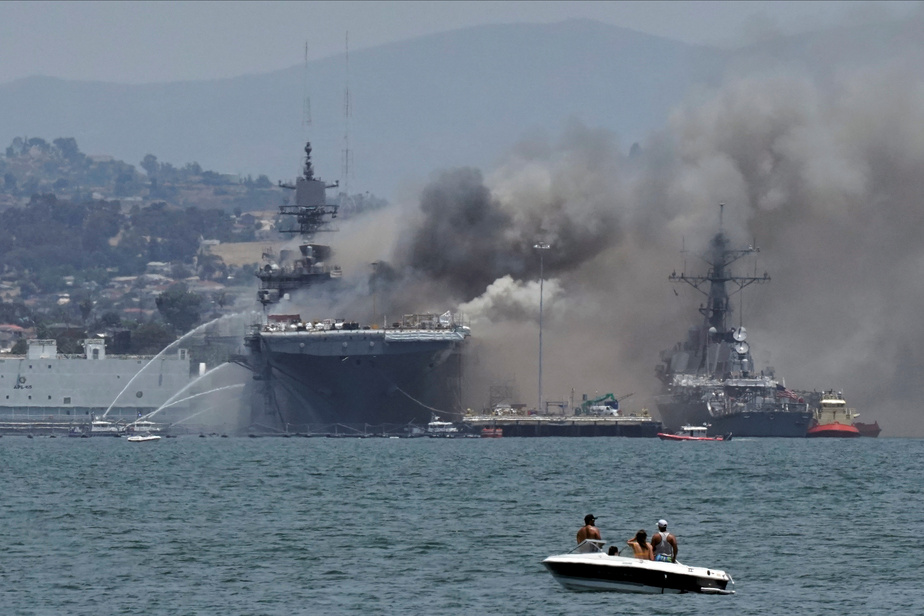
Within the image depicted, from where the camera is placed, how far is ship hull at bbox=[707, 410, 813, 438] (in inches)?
6580

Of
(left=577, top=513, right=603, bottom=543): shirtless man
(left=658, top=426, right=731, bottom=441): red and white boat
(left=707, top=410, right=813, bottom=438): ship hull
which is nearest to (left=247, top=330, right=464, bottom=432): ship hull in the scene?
(left=658, top=426, right=731, bottom=441): red and white boat

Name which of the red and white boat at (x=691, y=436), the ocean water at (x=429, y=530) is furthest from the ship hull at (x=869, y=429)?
the ocean water at (x=429, y=530)

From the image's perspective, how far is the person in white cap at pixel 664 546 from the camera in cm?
5153

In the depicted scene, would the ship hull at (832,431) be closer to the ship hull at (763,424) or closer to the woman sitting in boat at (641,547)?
the ship hull at (763,424)

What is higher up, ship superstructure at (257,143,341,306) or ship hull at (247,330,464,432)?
ship superstructure at (257,143,341,306)

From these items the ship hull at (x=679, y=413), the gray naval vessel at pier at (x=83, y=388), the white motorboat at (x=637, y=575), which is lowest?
the white motorboat at (x=637, y=575)

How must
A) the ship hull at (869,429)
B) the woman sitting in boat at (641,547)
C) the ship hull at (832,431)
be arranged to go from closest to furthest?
the woman sitting in boat at (641,547), the ship hull at (832,431), the ship hull at (869,429)

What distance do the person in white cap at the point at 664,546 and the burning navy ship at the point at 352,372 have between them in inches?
3560

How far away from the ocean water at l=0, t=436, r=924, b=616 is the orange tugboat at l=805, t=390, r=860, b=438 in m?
48.1

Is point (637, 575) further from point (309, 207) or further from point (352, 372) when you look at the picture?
point (309, 207)

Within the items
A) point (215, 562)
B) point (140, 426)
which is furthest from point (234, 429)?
point (215, 562)

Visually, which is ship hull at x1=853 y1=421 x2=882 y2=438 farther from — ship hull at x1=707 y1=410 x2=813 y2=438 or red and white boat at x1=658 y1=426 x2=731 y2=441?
red and white boat at x1=658 y1=426 x2=731 y2=441

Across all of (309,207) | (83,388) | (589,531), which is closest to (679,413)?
(309,207)

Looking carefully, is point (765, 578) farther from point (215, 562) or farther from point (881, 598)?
point (215, 562)
